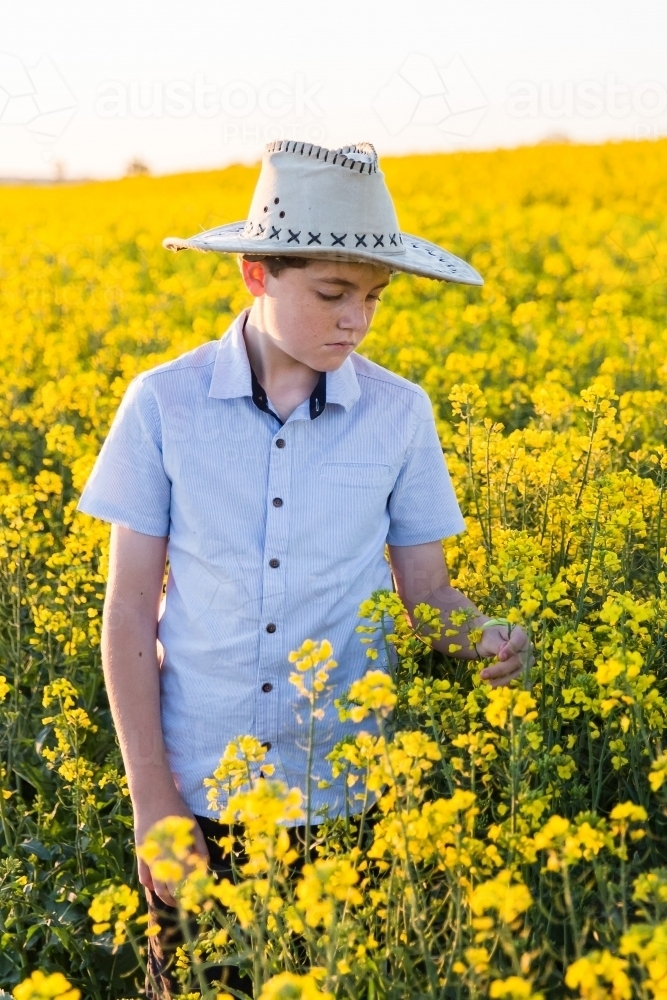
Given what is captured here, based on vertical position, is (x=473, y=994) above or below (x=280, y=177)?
below

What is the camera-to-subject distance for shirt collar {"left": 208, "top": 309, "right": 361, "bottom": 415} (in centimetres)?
218

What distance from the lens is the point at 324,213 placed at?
6.61 ft

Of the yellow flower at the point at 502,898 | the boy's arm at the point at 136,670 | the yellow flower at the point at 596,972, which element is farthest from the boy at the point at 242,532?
the yellow flower at the point at 596,972

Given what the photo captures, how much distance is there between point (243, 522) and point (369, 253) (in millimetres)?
554

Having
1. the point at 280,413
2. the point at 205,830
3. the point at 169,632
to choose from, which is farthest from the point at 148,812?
the point at 280,413

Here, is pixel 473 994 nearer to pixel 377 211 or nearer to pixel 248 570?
pixel 248 570

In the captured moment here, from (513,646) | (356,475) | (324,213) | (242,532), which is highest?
(324,213)

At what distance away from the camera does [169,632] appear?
89.9 inches

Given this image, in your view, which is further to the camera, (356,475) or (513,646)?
(356,475)

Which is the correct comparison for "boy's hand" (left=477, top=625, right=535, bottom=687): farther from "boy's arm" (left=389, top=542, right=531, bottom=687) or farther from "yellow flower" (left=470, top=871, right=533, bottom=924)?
"yellow flower" (left=470, top=871, right=533, bottom=924)

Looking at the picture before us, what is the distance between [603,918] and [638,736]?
319 millimetres

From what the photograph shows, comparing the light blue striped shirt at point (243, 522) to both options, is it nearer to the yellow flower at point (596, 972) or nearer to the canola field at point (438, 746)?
the canola field at point (438, 746)

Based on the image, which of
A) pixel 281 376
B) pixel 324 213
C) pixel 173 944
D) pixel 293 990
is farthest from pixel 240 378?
pixel 293 990

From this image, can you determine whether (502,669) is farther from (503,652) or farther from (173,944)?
(173,944)
